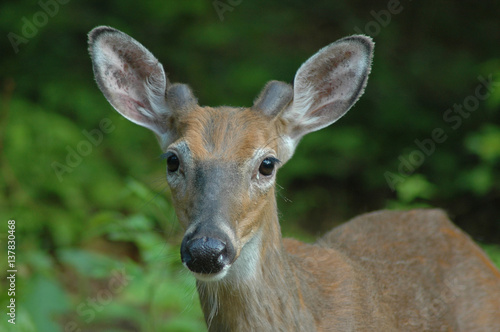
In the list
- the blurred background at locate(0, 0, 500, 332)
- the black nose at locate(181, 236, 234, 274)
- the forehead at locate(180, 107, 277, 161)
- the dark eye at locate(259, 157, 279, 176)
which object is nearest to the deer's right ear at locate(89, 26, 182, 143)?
the forehead at locate(180, 107, 277, 161)

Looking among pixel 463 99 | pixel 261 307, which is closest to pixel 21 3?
pixel 463 99

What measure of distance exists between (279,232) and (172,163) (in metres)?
0.74

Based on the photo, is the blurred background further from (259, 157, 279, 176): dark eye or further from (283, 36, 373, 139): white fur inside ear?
(259, 157, 279, 176): dark eye

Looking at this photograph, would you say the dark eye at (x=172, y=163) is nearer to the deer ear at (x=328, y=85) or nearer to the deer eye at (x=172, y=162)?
the deer eye at (x=172, y=162)

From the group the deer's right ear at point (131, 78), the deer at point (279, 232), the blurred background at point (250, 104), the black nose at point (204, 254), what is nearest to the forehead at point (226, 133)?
the deer at point (279, 232)

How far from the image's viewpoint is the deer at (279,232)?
391cm

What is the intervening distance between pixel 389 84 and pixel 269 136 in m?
5.90

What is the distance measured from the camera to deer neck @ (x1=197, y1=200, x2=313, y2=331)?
404 centimetres

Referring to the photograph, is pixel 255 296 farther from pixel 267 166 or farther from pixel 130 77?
pixel 130 77

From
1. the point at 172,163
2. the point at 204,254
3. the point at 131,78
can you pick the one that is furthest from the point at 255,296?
the point at 131,78

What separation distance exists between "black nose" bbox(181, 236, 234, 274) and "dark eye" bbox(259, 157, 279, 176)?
0.65 m

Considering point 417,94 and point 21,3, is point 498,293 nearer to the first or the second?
point 417,94

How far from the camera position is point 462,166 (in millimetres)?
9266

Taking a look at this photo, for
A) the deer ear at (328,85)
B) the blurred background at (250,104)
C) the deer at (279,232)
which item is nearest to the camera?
the deer at (279,232)
